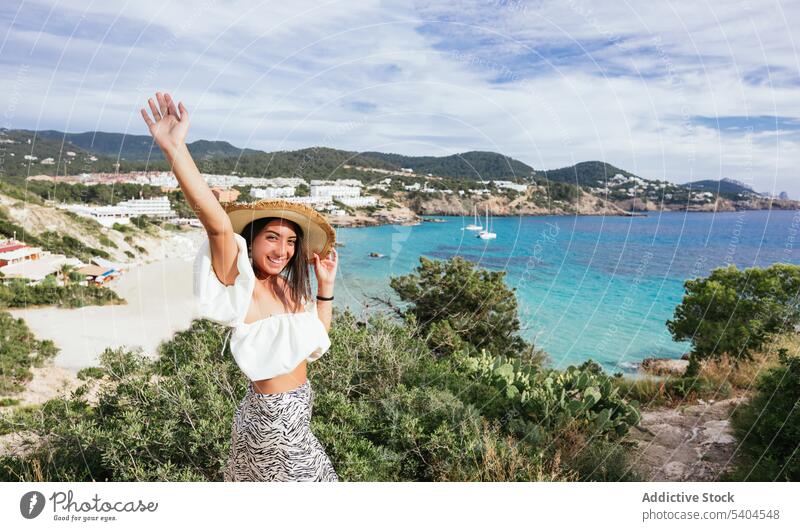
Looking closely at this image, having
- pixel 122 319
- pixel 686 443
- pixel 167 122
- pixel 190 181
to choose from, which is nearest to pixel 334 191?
pixel 167 122

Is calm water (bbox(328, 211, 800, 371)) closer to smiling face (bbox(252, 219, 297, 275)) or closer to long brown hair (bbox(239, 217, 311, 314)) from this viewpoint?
long brown hair (bbox(239, 217, 311, 314))

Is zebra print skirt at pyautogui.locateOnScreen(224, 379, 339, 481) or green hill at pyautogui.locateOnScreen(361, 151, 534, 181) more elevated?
green hill at pyautogui.locateOnScreen(361, 151, 534, 181)

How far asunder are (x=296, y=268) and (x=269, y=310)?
17cm

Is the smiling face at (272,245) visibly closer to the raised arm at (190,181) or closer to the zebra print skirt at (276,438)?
the raised arm at (190,181)

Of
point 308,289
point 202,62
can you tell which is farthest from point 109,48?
point 308,289

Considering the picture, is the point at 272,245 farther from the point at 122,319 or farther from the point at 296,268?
the point at 122,319

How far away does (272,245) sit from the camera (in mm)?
1807

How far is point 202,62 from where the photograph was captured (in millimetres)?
3172

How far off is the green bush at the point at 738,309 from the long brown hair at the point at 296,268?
5074mm

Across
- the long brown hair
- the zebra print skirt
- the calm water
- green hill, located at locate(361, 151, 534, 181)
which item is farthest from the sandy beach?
the zebra print skirt

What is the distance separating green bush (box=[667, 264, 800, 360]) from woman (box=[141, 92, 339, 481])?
16.7 feet

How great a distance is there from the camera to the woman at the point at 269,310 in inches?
65.4

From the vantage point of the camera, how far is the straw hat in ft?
5.78

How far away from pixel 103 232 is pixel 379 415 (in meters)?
4.37
